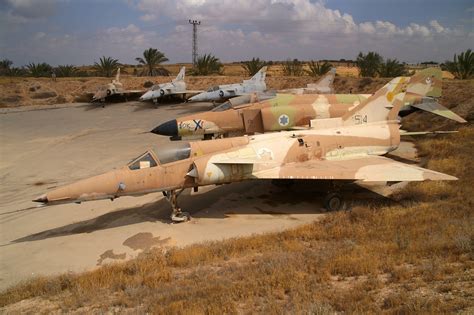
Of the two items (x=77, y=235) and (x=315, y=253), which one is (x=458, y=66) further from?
(x=77, y=235)

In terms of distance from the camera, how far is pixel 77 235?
10.5 m

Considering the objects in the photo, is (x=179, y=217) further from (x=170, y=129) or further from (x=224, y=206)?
(x=170, y=129)

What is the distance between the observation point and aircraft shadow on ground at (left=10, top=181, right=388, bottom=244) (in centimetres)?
1109

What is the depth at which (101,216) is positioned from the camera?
1180 centimetres

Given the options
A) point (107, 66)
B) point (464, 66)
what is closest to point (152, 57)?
point (107, 66)

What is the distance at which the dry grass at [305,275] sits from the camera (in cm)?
553

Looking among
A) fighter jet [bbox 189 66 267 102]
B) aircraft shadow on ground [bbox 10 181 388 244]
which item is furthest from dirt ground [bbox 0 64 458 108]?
aircraft shadow on ground [bbox 10 181 388 244]

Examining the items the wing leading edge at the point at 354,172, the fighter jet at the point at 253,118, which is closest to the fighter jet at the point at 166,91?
the fighter jet at the point at 253,118

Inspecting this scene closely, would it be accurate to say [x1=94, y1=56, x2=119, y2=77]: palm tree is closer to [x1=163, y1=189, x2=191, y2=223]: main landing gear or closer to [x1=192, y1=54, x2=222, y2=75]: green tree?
[x1=192, y1=54, x2=222, y2=75]: green tree

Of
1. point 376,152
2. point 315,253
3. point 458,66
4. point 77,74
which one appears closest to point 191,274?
point 315,253

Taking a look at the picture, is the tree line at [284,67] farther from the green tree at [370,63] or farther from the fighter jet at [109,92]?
the fighter jet at [109,92]

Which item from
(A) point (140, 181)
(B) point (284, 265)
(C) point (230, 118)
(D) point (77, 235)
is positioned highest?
(C) point (230, 118)

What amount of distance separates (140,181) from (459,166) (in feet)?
37.5

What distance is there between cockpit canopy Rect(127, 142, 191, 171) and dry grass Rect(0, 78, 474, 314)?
2641mm
